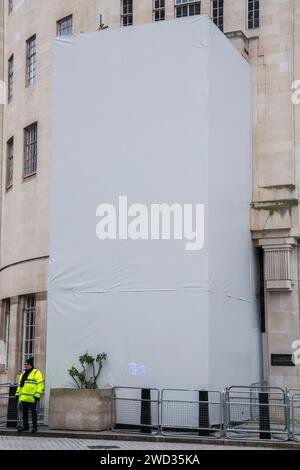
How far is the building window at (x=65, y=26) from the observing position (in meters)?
29.0

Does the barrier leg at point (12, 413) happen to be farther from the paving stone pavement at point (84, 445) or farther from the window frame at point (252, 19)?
the window frame at point (252, 19)

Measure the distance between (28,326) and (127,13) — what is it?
1209cm

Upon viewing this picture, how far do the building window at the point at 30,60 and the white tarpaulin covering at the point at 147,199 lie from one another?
8.67m

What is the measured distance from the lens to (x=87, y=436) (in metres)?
17.9

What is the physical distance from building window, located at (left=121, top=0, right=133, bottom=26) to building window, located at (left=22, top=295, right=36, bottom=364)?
34.8 ft

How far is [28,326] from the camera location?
28922mm

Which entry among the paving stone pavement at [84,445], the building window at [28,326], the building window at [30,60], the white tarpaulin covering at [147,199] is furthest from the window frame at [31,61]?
the paving stone pavement at [84,445]

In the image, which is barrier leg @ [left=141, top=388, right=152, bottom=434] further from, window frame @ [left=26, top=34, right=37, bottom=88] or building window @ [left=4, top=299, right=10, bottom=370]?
window frame @ [left=26, top=34, right=37, bottom=88]

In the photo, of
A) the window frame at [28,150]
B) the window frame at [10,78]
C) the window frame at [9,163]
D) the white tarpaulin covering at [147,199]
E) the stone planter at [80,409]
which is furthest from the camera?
the window frame at [10,78]

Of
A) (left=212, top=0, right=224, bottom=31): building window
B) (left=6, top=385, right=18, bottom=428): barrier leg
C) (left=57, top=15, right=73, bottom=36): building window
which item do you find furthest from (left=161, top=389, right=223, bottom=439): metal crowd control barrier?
(left=57, top=15, right=73, bottom=36): building window
